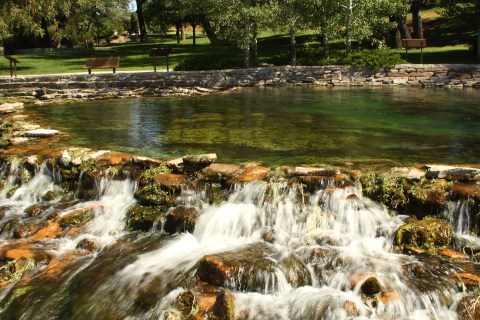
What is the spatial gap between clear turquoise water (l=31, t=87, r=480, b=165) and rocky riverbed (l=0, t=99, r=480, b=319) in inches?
55.6

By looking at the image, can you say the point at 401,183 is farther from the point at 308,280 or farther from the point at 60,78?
the point at 60,78

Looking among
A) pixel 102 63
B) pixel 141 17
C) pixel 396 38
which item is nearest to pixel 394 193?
pixel 102 63

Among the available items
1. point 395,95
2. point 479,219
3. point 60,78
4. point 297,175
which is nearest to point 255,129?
point 297,175

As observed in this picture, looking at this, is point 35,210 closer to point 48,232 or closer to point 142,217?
point 48,232

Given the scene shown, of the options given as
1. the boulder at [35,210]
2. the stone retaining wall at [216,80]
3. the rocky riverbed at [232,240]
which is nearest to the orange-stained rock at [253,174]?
the rocky riverbed at [232,240]

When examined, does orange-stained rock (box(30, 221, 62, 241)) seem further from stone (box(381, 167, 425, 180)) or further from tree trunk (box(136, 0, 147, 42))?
tree trunk (box(136, 0, 147, 42))

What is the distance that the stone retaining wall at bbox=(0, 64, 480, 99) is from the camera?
21.8m

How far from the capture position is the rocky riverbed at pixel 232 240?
652 centimetres

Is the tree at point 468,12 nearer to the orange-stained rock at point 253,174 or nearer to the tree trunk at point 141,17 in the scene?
Result: the orange-stained rock at point 253,174

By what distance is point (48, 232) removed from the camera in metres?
8.88

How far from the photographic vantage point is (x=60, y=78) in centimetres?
2208

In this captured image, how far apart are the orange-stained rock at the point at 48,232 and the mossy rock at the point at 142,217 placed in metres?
1.24

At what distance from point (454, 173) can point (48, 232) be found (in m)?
7.12

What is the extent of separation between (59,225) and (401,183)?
20.0 feet
